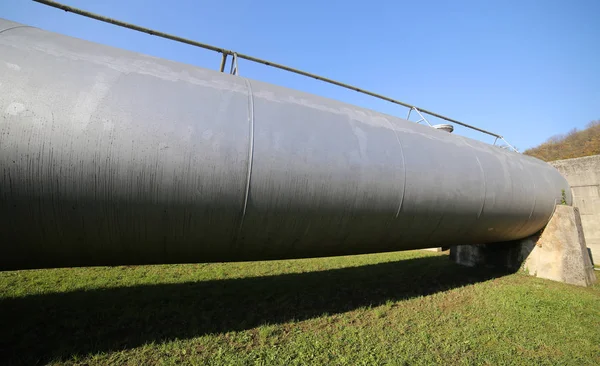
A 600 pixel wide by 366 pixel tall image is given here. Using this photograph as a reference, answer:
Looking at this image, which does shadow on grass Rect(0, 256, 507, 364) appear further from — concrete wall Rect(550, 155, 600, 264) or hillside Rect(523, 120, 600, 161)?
hillside Rect(523, 120, 600, 161)

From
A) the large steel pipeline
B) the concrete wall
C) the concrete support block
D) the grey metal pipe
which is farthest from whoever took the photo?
the concrete wall

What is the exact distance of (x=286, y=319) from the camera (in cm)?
324

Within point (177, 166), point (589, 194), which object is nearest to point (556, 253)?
point (589, 194)

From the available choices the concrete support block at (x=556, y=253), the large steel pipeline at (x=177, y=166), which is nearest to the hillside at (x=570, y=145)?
the concrete support block at (x=556, y=253)

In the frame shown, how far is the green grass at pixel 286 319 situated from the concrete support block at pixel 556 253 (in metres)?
0.43

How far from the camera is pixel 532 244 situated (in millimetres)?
5914

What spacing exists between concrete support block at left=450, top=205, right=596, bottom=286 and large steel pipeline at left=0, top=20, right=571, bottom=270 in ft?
13.2

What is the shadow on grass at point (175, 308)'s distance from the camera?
2.53 metres

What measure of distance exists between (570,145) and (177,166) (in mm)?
24155

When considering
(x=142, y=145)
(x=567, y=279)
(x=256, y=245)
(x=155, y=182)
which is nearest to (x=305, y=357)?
(x=256, y=245)

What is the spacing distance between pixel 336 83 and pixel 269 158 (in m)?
2.26

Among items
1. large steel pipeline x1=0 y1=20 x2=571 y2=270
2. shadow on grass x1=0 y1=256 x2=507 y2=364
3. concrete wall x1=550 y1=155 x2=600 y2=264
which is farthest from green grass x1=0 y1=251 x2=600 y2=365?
concrete wall x1=550 y1=155 x2=600 y2=264

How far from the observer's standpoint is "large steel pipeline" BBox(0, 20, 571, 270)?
1.88 meters

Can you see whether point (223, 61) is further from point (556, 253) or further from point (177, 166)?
point (556, 253)
